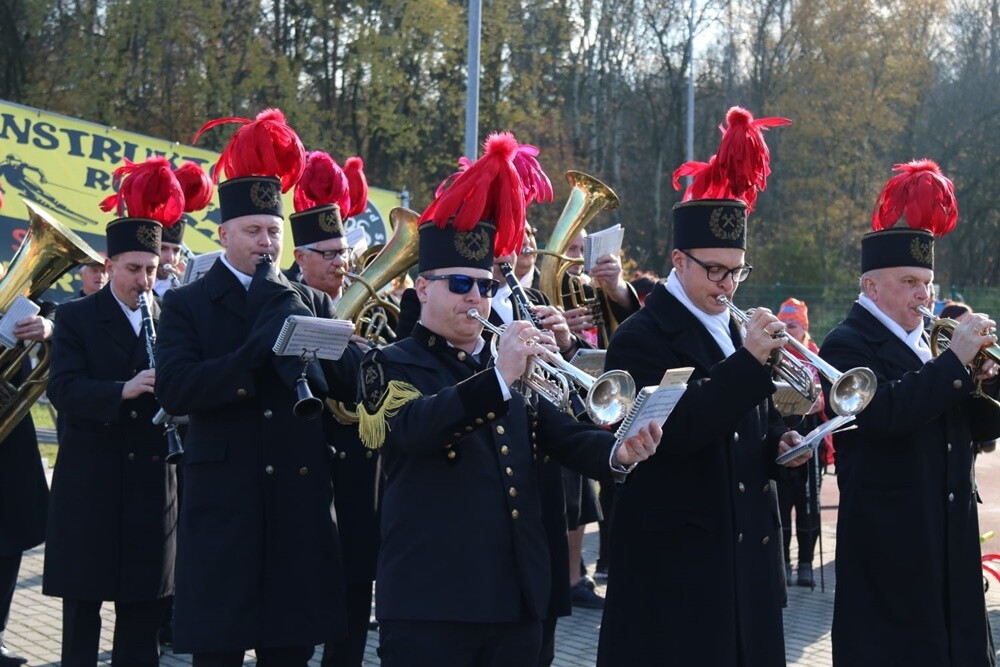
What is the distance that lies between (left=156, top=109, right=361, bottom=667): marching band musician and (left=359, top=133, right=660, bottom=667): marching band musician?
0.79 meters

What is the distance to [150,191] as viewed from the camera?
634 centimetres

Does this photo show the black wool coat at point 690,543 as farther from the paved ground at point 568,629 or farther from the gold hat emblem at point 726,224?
the paved ground at point 568,629

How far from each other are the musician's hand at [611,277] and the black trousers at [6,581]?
3301 mm

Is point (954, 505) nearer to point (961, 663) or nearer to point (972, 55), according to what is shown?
point (961, 663)

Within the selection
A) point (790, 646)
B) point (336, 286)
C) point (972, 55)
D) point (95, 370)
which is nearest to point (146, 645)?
point (95, 370)

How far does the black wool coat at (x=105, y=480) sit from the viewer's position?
19.5ft

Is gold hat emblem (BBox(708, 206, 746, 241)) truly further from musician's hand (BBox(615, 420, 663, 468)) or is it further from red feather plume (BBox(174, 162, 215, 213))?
red feather plume (BBox(174, 162, 215, 213))

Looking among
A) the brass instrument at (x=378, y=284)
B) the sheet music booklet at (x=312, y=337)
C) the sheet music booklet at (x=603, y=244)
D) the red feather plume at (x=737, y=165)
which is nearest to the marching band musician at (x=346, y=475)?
the brass instrument at (x=378, y=284)

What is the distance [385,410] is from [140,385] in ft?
6.21

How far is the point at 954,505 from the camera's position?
543 cm

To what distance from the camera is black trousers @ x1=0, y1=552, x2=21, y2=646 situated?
701cm

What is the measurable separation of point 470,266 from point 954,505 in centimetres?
236

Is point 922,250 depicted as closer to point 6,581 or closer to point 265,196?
point 265,196

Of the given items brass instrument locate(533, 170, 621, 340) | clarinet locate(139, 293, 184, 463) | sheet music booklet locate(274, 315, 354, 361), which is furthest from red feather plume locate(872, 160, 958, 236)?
clarinet locate(139, 293, 184, 463)
